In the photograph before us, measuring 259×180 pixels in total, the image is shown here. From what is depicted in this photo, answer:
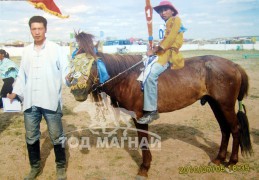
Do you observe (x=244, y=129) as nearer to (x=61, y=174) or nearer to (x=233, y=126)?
(x=233, y=126)

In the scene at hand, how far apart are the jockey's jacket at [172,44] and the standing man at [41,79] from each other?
1623 millimetres

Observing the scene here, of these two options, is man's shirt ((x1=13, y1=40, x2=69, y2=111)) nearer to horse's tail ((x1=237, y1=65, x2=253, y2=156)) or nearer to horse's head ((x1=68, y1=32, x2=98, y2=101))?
horse's head ((x1=68, y1=32, x2=98, y2=101))

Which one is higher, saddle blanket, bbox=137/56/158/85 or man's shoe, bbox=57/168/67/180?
saddle blanket, bbox=137/56/158/85

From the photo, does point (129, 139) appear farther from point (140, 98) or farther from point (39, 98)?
point (39, 98)

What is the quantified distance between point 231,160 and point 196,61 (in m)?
1.91

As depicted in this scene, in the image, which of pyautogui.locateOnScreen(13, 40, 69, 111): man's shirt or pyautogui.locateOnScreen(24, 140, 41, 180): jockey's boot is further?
pyautogui.locateOnScreen(24, 140, 41, 180): jockey's boot

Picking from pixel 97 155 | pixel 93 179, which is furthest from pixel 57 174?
pixel 97 155

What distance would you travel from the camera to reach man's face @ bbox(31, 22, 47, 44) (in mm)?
3498

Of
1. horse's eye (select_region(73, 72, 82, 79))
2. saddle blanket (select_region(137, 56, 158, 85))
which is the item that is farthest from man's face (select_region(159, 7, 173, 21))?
horse's eye (select_region(73, 72, 82, 79))

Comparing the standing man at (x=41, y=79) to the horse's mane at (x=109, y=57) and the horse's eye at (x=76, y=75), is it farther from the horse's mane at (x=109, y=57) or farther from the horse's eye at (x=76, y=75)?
the horse's mane at (x=109, y=57)

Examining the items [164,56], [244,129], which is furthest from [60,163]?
[244,129]

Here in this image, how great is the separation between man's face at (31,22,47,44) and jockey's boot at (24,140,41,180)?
1.63 m

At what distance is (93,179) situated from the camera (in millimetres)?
4152

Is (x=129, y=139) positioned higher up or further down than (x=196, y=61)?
further down
